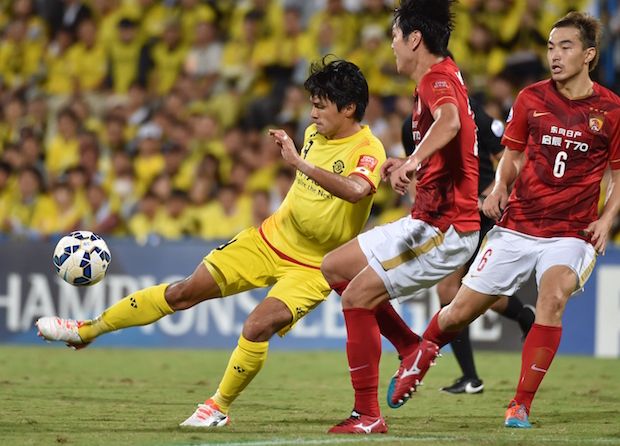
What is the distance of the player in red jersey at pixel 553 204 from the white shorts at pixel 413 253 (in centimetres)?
45

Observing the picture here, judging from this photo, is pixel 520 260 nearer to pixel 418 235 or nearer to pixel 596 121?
pixel 418 235

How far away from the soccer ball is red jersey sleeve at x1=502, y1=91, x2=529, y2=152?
103 inches

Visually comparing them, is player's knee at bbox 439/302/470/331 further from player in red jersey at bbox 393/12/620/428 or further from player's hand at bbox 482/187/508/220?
player's hand at bbox 482/187/508/220

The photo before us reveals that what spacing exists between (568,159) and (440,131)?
1.08 m

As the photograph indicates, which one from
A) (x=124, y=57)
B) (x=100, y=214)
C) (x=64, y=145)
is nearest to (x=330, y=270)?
(x=100, y=214)

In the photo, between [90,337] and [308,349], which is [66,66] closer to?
[308,349]

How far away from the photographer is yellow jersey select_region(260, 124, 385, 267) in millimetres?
6695

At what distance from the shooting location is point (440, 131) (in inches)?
220

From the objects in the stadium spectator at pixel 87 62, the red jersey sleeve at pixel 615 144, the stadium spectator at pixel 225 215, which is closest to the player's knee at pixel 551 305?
the red jersey sleeve at pixel 615 144

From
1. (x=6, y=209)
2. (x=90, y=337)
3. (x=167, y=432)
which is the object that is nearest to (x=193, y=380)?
(x=90, y=337)

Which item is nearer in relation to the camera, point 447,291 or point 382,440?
point 382,440

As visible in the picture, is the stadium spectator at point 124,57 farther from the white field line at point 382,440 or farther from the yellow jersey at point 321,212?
the white field line at point 382,440

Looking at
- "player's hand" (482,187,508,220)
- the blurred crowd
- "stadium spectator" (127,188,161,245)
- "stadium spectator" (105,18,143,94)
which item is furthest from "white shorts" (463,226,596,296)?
"stadium spectator" (105,18,143,94)

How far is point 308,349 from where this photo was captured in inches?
481
